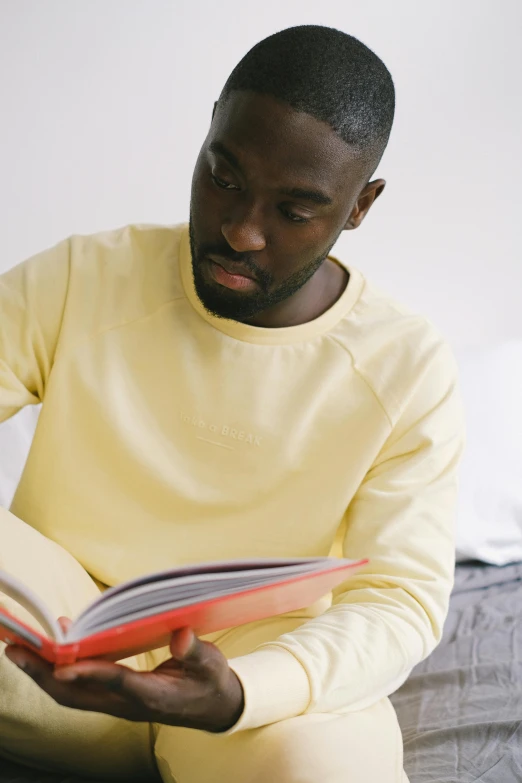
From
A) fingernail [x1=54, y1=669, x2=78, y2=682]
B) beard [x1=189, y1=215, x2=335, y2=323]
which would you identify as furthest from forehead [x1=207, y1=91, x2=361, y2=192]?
fingernail [x1=54, y1=669, x2=78, y2=682]

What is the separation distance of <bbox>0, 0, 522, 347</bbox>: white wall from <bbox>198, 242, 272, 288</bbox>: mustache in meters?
0.94

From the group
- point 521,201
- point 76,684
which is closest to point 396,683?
point 76,684

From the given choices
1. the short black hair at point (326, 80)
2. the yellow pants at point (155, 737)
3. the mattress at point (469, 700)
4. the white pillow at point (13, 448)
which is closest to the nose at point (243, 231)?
the short black hair at point (326, 80)

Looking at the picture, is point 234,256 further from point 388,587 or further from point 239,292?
point 388,587

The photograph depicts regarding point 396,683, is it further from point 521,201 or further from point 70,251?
point 521,201

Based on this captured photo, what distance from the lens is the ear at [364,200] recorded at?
1.22 metres

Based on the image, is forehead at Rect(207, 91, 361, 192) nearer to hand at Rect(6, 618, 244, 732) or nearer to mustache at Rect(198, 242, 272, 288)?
mustache at Rect(198, 242, 272, 288)

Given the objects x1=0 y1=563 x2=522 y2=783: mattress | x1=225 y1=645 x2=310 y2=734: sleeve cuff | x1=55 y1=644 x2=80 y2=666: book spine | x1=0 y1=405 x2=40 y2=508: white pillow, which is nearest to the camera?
x1=55 y1=644 x2=80 y2=666: book spine

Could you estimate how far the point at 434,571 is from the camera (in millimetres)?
1126

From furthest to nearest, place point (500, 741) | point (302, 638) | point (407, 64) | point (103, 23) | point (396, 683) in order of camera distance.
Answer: point (407, 64) < point (103, 23) < point (500, 741) < point (396, 683) < point (302, 638)

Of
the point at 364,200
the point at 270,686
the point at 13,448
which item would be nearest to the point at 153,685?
the point at 270,686

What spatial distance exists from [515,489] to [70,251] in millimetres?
1105

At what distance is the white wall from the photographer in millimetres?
1872

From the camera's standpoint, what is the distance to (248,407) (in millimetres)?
1202
